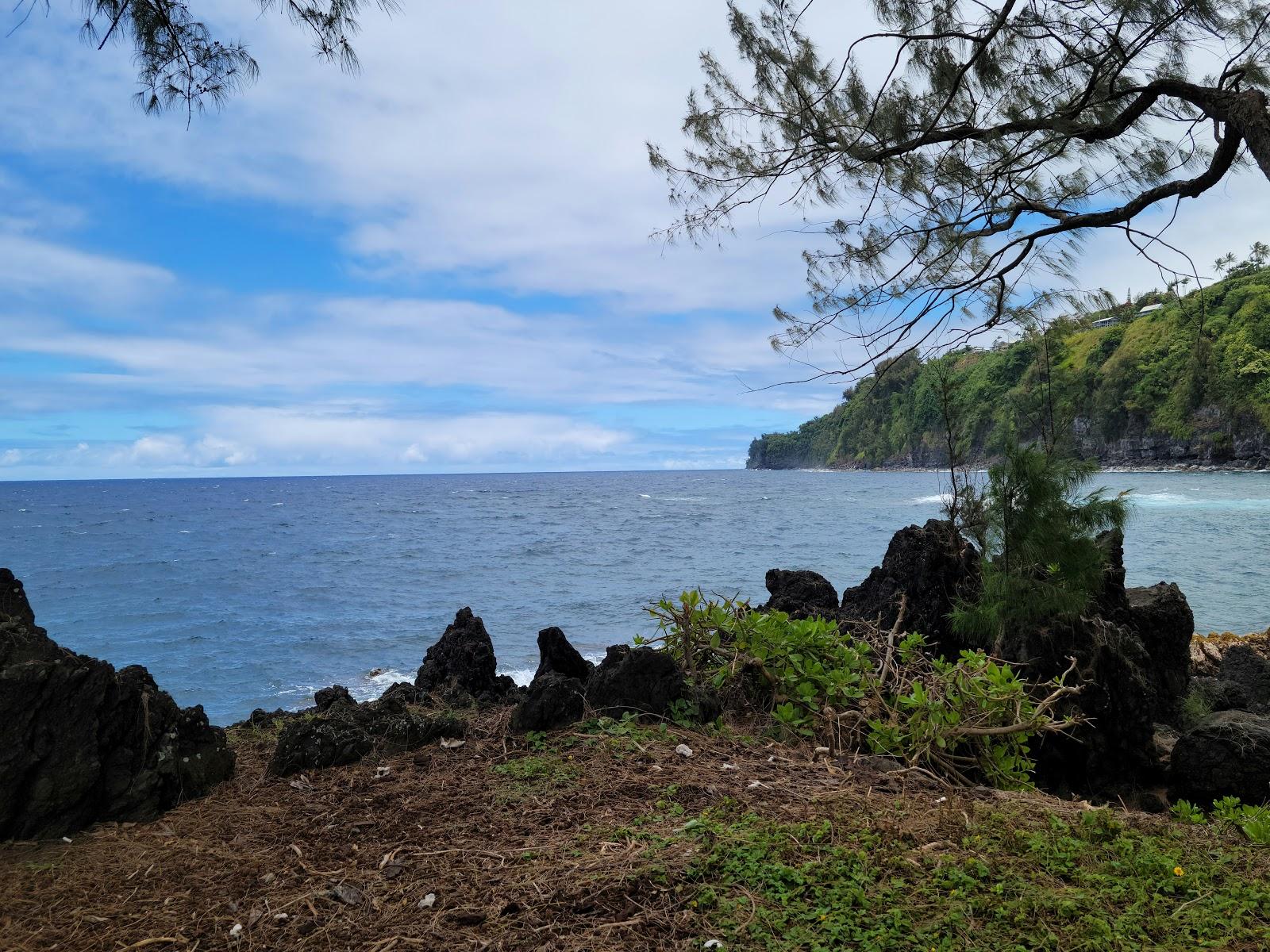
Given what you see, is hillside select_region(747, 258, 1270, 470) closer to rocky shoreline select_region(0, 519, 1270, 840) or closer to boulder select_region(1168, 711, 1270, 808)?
rocky shoreline select_region(0, 519, 1270, 840)

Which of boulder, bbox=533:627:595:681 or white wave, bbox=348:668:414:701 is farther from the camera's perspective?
white wave, bbox=348:668:414:701

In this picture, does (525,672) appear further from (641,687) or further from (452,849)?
(452,849)

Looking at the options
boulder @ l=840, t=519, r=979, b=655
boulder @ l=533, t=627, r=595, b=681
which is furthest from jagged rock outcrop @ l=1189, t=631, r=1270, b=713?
boulder @ l=533, t=627, r=595, b=681

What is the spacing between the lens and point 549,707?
14.1 feet

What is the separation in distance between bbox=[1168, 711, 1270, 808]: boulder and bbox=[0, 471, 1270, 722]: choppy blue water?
4.55 m

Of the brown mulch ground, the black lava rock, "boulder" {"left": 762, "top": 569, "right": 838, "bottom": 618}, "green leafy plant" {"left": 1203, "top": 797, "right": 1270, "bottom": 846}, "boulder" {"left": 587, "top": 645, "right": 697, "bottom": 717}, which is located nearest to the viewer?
the brown mulch ground

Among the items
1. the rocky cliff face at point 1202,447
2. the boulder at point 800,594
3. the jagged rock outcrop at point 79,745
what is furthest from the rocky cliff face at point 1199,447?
the jagged rock outcrop at point 79,745

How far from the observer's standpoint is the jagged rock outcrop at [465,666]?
6.93 metres

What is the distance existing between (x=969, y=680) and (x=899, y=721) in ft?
1.40

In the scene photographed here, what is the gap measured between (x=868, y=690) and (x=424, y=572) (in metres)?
29.4

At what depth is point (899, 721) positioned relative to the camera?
425 cm

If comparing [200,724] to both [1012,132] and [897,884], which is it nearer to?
[897,884]

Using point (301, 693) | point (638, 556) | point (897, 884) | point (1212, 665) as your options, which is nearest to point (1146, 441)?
point (638, 556)

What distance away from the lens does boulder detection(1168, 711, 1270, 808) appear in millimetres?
5391
